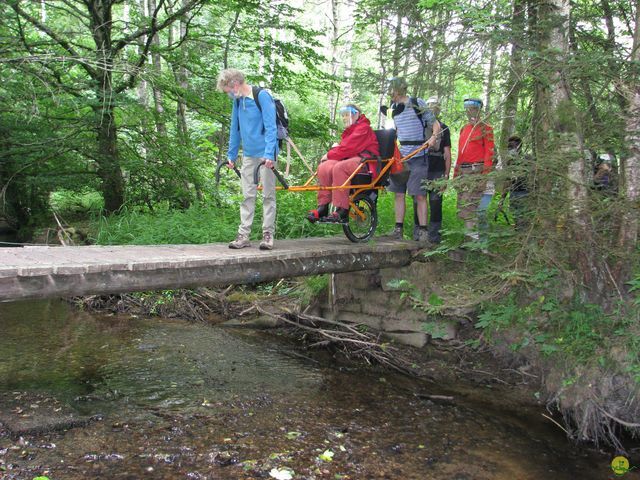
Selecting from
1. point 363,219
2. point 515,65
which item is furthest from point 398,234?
point 515,65

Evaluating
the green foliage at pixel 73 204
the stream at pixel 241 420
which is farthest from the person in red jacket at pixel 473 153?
the green foliage at pixel 73 204

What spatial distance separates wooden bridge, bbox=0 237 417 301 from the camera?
4.24m

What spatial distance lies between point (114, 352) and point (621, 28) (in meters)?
7.52

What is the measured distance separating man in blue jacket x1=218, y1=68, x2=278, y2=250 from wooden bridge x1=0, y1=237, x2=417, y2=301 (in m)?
0.37

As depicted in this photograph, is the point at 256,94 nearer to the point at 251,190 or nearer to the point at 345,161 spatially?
the point at 251,190

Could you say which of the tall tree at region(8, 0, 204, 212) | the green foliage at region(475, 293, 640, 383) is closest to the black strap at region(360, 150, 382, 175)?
the green foliage at region(475, 293, 640, 383)

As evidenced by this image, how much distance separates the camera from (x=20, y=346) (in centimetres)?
691

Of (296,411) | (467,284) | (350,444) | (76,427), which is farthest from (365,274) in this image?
(76,427)

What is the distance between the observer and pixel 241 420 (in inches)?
204

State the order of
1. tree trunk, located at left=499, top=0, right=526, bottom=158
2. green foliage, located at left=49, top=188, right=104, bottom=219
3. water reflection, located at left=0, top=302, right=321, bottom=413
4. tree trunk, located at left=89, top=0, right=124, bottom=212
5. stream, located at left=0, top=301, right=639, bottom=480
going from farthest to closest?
green foliage, located at left=49, top=188, right=104, bottom=219
tree trunk, located at left=89, top=0, right=124, bottom=212
water reflection, located at left=0, top=302, right=321, bottom=413
tree trunk, located at left=499, top=0, right=526, bottom=158
stream, located at left=0, top=301, right=639, bottom=480

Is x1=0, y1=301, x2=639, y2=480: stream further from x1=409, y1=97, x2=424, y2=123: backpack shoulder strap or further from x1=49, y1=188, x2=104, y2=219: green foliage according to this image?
x1=49, y1=188, x2=104, y2=219: green foliage

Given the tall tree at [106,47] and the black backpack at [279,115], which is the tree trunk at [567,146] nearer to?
the black backpack at [279,115]

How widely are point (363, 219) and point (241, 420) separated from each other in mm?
3382

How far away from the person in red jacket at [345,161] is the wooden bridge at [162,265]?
0.48 metres
